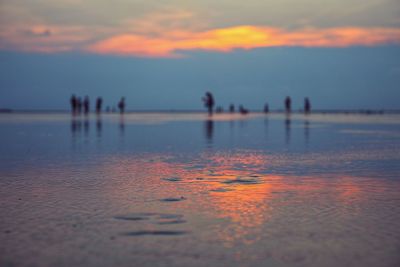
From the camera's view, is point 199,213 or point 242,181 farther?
point 242,181

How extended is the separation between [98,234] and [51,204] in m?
1.71

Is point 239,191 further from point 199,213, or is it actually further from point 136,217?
point 136,217

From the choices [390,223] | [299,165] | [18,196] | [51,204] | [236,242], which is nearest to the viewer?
[236,242]

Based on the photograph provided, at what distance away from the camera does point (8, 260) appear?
4.23 m

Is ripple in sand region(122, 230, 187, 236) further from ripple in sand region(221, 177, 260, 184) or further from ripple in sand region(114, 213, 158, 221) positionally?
ripple in sand region(221, 177, 260, 184)

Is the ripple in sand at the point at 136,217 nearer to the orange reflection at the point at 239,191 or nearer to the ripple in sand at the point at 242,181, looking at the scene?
the orange reflection at the point at 239,191

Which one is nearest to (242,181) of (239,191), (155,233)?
(239,191)

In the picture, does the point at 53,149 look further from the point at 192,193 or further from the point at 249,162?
the point at 192,193

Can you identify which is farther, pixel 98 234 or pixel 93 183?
pixel 93 183

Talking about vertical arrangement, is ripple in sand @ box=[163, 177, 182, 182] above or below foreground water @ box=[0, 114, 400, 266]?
above

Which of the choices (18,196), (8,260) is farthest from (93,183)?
(8,260)

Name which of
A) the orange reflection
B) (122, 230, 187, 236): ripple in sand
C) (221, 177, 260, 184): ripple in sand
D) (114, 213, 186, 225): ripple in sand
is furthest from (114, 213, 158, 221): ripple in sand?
(221, 177, 260, 184): ripple in sand

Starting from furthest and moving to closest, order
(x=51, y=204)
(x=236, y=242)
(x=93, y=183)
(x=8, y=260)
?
(x=93, y=183) → (x=51, y=204) → (x=236, y=242) → (x=8, y=260)

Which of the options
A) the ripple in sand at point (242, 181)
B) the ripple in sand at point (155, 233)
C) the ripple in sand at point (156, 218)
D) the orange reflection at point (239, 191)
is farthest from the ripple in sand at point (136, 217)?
the ripple in sand at point (242, 181)
